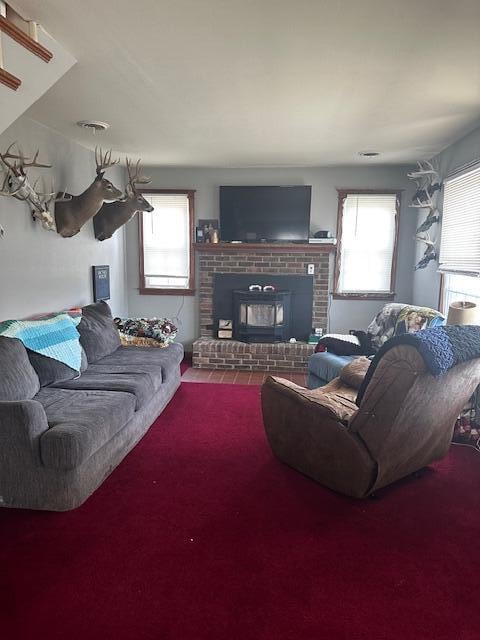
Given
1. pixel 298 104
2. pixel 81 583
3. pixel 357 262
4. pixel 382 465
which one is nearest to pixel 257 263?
pixel 357 262

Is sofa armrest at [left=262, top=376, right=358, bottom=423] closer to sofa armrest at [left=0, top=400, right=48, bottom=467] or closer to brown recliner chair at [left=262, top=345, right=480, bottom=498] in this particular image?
brown recliner chair at [left=262, top=345, right=480, bottom=498]

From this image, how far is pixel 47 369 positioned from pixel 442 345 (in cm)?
261

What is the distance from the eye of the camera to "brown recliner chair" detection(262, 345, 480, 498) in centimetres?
221

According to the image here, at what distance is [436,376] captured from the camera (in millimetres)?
2119

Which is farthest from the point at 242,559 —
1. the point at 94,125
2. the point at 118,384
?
the point at 94,125

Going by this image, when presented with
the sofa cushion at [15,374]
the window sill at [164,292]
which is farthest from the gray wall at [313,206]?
the sofa cushion at [15,374]

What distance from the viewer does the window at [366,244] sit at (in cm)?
550

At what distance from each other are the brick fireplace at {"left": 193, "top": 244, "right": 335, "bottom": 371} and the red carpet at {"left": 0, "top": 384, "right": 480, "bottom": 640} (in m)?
2.42

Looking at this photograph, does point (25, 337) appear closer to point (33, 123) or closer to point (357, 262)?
point (33, 123)

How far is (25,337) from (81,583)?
178cm

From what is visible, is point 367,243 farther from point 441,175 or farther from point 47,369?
point 47,369

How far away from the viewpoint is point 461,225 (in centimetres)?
398

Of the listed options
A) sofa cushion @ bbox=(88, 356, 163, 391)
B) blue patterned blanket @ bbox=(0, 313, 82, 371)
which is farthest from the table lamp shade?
blue patterned blanket @ bbox=(0, 313, 82, 371)

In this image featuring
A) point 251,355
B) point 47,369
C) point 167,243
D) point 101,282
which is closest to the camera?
point 47,369
